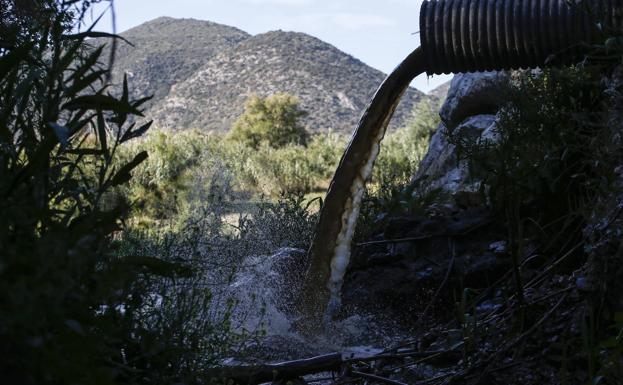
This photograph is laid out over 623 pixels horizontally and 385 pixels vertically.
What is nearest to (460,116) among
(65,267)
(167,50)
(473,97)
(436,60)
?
(473,97)

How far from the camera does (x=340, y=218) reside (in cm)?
509

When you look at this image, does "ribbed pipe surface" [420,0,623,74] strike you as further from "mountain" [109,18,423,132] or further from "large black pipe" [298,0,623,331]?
"mountain" [109,18,423,132]

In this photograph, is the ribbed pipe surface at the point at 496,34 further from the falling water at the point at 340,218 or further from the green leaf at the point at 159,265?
the green leaf at the point at 159,265

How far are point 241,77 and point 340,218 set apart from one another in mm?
36339

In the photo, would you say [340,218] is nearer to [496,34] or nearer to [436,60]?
[436,60]

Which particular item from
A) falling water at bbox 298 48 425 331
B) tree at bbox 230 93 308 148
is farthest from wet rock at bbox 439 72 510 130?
tree at bbox 230 93 308 148

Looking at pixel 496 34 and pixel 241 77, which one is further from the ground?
pixel 241 77

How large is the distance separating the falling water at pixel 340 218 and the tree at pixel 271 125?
842 inches

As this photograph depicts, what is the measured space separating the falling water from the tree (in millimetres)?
21397

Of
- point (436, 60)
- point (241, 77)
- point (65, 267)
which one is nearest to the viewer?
point (65, 267)

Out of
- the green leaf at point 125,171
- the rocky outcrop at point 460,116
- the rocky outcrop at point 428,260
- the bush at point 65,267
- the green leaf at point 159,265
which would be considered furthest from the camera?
the rocky outcrop at point 460,116

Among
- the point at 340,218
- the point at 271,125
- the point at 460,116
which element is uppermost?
the point at 271,125

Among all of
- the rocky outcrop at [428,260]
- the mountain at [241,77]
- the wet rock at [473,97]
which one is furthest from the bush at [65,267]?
the mountain at [241,77]

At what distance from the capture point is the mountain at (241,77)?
38406 mm
